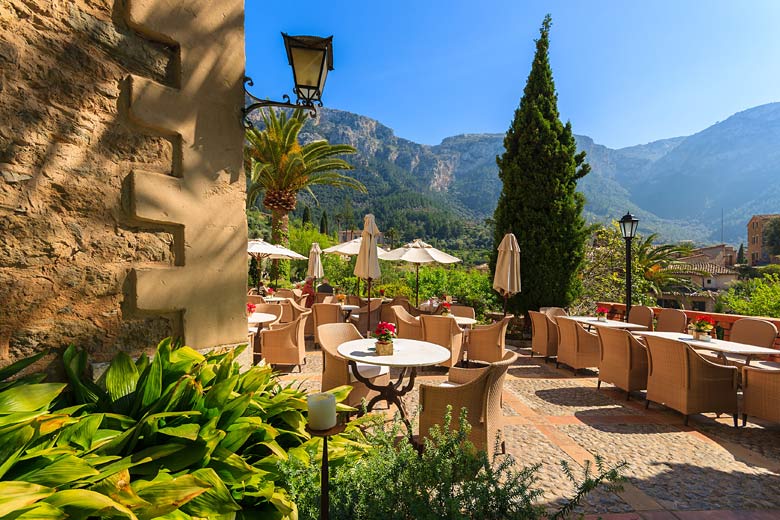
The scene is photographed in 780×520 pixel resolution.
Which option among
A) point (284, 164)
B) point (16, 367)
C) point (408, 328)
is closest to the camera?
point (16, 367)

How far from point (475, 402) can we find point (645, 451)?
1889mm

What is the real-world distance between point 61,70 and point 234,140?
0.91 metres

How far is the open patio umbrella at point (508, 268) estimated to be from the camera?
689cm

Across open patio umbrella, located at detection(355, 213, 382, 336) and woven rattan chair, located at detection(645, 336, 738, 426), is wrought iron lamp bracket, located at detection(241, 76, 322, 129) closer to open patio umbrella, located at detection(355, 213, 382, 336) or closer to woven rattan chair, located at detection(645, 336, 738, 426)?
open patio umbrella, located at detection(355, 213, 382, 336)

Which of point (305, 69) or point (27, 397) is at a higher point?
point (305, 69)

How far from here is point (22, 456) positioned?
1263 millimetres

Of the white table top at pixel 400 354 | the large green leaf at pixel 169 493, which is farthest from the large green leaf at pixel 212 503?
the white table top at pixel 400 354

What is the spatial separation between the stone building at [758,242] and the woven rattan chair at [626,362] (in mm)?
54145

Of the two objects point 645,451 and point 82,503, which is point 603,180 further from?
point 82,503

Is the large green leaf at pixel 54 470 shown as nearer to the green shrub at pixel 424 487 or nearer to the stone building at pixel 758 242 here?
the green shrub at pixel 424 487

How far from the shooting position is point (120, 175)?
80.7 inches

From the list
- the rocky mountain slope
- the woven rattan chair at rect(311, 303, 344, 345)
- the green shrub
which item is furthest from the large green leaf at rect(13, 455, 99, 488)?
the rocky mountain slope

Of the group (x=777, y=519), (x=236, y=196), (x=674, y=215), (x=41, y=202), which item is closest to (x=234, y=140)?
(x=236, y=196)

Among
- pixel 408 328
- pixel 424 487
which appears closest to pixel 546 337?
pixel 408 328
